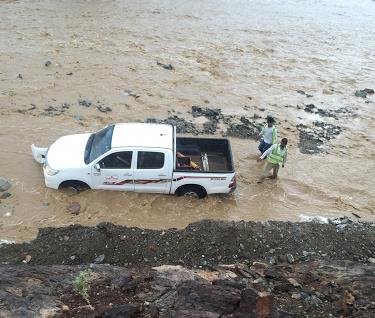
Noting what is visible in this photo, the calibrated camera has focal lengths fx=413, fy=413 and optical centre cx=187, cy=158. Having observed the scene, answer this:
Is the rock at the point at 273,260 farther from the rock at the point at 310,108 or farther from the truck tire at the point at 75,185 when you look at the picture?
the rock at the point at 310,108

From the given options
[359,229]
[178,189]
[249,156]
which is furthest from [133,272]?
A: [249,156]

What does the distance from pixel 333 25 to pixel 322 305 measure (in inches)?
1169

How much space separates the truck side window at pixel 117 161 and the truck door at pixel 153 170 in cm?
24

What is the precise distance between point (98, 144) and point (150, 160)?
152 centimetres

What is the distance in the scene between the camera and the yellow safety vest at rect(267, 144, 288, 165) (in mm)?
11531

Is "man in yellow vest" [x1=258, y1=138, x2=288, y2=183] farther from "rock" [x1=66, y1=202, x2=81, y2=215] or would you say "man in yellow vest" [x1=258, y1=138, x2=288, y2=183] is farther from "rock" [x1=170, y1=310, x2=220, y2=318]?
"rock" [x1=170, y1=310, x2=220, y2=318]

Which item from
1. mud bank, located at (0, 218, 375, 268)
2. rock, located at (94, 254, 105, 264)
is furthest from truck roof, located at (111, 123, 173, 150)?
rock, located at (94, 254, 105, 264)

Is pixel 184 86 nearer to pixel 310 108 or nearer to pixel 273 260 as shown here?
pixel 310 108

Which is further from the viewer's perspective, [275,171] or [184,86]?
[184,86]

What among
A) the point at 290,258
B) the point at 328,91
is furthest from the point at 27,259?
the point at 328,91

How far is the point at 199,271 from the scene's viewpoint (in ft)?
27.4

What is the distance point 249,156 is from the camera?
1384 centimetres

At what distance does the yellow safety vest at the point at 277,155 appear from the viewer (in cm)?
1153

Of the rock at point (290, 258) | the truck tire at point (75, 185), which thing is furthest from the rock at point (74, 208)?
the rock at point (290, 258)
